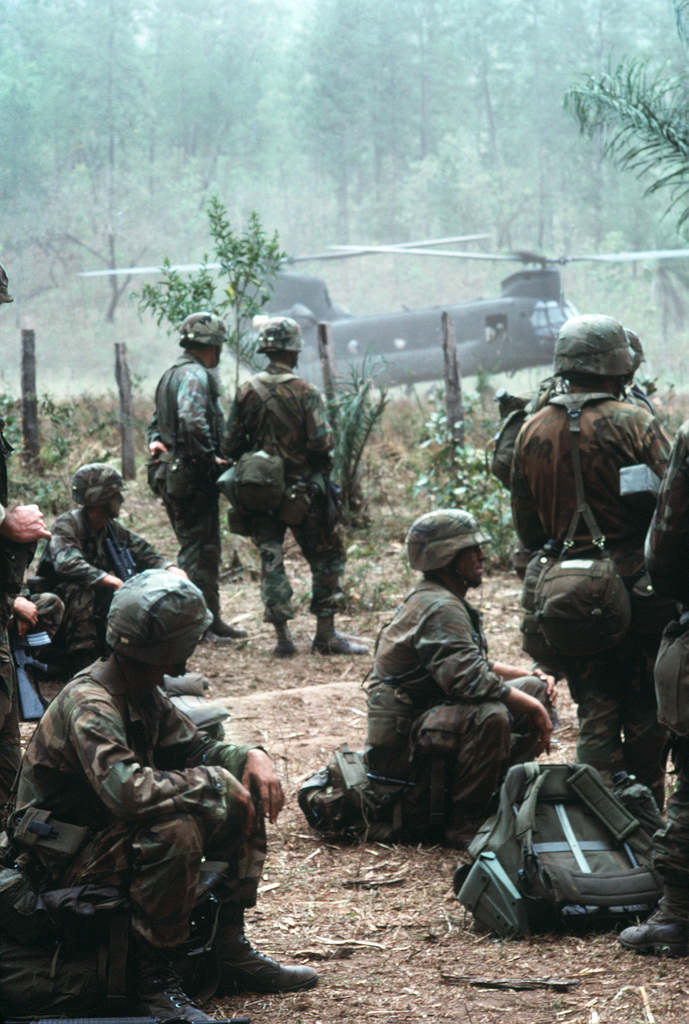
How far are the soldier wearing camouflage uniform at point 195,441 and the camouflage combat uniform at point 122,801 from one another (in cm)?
441

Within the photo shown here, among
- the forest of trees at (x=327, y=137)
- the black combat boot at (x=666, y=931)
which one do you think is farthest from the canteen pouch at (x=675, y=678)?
the forest of trees at (x=327, y=137)

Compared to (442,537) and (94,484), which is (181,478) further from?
(442,537)

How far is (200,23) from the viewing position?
52406mm

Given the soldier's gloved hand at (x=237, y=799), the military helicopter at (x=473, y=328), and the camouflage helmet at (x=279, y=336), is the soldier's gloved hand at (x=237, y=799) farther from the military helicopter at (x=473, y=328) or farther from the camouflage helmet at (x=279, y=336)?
the military helicopter at (x=473, y=328)

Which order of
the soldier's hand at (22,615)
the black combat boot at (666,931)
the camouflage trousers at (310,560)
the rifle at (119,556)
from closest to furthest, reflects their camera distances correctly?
1. the black combat boot at (666,931)
2. the soldier's hand at (22,615)
3. the rifle at (119,556)
4. the camouflage trousers at (310,560)

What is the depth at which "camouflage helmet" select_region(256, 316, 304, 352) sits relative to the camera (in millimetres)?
7246

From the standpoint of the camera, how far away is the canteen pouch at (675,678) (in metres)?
3.11

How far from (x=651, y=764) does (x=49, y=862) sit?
2.71m

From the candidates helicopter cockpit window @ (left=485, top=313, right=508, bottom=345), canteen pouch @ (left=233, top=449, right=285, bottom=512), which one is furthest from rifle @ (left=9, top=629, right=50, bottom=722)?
helicopter cockpit window @ (left=485, top=313, right=508, bottom=345)

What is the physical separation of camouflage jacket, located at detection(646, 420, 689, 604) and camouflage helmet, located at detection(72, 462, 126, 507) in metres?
3.21

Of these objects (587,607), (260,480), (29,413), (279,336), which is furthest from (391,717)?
(29,413)

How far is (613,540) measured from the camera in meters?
4.47

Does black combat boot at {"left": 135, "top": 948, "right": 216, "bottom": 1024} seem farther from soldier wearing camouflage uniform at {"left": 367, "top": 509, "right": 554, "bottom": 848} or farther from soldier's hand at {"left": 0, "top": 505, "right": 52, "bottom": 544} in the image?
soldier wearing camouflage uniform at {"left": 367, "top": 509, "right": 554, "bottom": 848}

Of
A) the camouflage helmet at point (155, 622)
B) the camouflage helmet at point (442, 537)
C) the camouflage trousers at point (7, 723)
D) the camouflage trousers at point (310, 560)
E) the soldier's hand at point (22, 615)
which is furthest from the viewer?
the camouflage trousers at point (310, 560)
